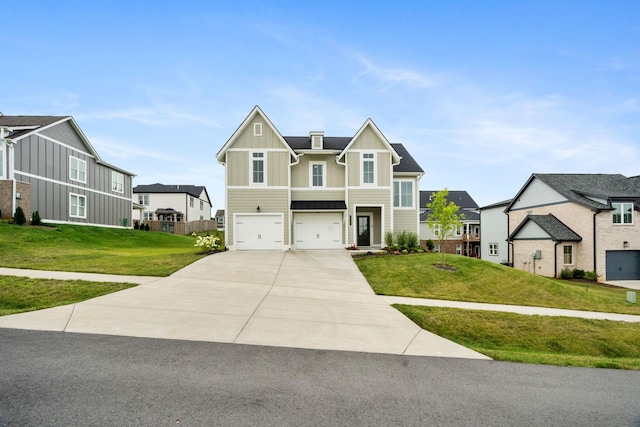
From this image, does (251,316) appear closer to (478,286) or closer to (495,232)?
(478,286)

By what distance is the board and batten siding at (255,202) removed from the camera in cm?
2153

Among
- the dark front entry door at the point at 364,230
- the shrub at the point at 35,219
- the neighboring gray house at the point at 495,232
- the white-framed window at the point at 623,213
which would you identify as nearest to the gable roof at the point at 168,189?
the shrub at the point at 35,219

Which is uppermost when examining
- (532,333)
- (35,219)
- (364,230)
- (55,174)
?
(55,174)

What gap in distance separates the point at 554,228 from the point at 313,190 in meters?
18.9

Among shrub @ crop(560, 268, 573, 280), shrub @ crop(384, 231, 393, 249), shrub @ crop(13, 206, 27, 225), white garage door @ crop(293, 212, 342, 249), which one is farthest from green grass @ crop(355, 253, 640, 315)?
shrub @ crop(13, 206, 27, 225)

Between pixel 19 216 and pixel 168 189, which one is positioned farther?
pixel 168 189

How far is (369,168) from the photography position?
22.8 m

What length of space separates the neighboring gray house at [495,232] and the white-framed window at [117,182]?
40397 mm

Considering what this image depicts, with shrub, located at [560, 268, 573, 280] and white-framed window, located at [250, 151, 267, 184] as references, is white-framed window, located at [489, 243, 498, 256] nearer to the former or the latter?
shrub, located at [560, 268, 573, 280]

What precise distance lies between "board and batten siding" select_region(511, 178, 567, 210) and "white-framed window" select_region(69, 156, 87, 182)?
40.0 m

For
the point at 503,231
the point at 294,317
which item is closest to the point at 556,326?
the point at 294,317

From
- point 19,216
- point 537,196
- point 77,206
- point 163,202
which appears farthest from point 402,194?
point 163,202

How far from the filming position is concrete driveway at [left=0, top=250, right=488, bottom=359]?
6832 millimetres

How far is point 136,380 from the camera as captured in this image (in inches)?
183
